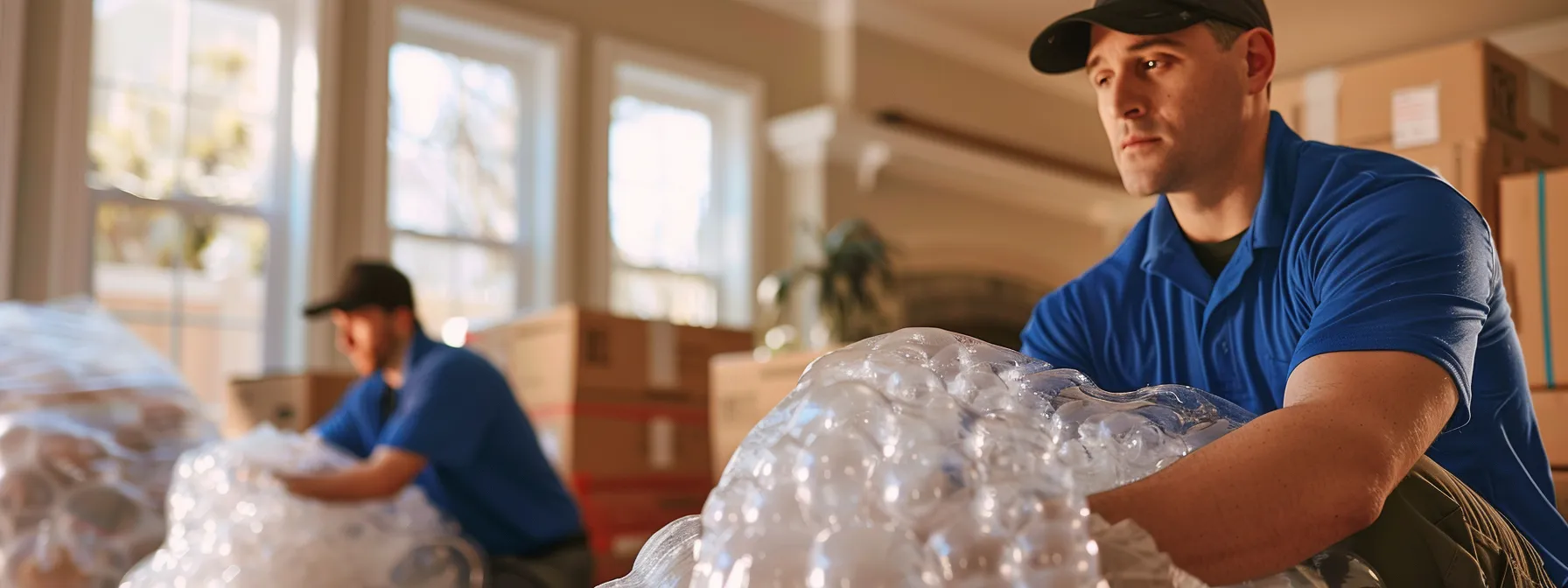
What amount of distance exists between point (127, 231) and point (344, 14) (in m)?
1.04

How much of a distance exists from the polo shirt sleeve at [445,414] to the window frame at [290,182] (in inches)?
83.5

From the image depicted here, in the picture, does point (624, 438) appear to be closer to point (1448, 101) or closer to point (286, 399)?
point (286, 399)

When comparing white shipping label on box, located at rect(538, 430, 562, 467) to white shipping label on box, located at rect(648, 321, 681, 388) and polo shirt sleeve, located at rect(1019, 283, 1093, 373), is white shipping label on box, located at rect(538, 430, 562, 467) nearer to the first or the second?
white shipping label on box, located at rect(648, 321, 681, 388)

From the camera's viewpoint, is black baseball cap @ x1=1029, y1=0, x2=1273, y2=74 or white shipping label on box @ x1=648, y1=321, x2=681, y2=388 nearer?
black baseball cap @ x1=1029, y1=0, x2=1273, y2=74

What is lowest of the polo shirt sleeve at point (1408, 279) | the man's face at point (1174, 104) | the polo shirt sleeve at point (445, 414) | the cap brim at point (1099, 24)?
the polo shirt sleeve at point (445, 414)

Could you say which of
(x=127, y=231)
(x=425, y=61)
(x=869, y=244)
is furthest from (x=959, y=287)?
(x=127, y=231)

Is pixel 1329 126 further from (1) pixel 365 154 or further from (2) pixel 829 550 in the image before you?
(1) pixel 365 154

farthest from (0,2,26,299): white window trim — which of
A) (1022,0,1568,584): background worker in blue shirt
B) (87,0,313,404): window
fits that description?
(1022,0,1568,584): background worker in blue shirt

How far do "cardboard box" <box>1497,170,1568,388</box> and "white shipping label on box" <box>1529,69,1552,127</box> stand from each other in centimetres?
25

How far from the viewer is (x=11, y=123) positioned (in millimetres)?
3604

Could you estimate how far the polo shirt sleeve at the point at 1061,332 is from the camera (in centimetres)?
118

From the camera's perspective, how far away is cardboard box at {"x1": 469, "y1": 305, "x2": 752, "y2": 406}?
Result: 3199 millimetres

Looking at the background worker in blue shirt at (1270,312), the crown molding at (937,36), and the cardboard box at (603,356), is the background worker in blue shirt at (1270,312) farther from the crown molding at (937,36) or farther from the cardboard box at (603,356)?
the crown molding at (937,36)

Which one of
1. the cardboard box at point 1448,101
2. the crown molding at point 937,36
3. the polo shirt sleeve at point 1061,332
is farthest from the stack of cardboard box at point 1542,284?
the crown molding at point 937,36
